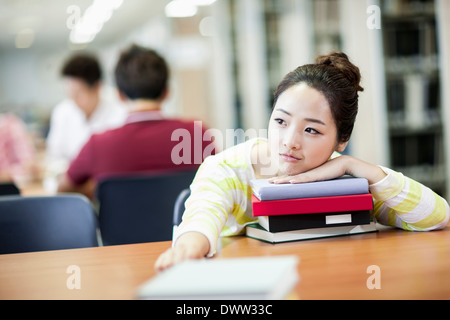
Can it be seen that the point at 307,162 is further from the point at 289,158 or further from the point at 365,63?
the point at 365,63

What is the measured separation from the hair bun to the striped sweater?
23 centimetres

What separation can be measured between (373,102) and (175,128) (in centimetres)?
209

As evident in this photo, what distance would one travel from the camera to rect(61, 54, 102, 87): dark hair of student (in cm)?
387

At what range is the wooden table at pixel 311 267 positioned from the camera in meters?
0.83

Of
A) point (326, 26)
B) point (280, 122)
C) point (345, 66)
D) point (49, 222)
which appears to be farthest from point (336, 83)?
point (326, 26)

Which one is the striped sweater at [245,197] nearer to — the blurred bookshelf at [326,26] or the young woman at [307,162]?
the young woman at [307,162]

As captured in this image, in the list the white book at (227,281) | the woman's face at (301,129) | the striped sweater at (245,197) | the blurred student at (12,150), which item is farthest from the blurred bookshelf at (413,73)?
the white book at (227,281)

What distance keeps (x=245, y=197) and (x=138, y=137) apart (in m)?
1.17

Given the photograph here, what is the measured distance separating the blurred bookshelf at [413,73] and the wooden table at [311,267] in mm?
2926

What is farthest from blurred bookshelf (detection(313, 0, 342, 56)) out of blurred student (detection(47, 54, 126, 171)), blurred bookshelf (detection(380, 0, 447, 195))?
blurred student (detection(47, 54, 126, 171))

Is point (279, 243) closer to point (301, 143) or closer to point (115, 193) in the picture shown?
point (301, 143)

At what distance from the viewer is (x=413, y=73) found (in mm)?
4043

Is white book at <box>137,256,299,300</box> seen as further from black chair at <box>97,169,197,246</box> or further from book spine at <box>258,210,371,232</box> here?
black chair at <box>97,169,197,246</box>

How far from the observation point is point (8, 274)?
1009 millimetres
